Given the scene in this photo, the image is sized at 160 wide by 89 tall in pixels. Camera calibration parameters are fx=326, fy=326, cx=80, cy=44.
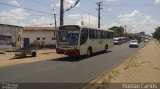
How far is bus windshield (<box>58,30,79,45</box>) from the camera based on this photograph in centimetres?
2838

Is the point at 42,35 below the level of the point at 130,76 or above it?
above

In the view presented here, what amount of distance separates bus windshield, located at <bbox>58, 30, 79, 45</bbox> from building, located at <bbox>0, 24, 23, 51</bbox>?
439 inches

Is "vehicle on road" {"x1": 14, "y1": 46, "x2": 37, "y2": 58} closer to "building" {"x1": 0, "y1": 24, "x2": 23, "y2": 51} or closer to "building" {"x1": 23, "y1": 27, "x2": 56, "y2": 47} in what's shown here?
"building" {"x1": 0, "y1": 24, "x2": 23, "y2": 51}

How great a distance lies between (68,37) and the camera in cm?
2864

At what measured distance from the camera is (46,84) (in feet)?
44.2

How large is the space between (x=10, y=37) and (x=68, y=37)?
1274 centimetres

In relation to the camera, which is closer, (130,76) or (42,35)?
(130,76)

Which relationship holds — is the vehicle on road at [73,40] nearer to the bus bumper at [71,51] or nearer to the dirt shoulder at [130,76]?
the bus bumper at [71,51]

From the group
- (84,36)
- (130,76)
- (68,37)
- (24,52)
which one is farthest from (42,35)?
(130,76)

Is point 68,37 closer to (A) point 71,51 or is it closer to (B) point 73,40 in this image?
(B) point 73,40

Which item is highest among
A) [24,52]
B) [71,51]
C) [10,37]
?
[10,37]

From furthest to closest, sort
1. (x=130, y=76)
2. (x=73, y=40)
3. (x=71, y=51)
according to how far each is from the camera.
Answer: (x=73, y=40) < (x=71, y=51) < (x=130, y=76)

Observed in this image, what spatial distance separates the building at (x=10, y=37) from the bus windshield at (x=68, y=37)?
11159 millimetres

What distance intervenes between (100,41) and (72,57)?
614 centimetres
